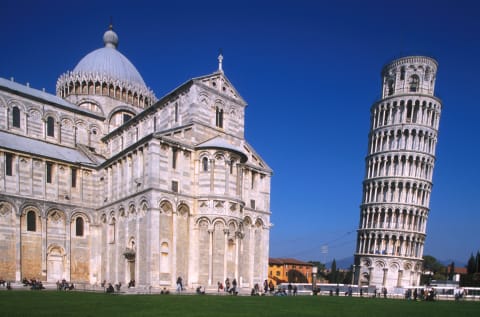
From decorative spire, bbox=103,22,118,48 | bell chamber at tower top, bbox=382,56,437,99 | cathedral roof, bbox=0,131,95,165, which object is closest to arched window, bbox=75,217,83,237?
cathedral roof, bbox=0,131,95,165

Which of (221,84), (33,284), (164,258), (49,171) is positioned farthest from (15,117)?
(164,258)

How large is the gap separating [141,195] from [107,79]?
821 inches

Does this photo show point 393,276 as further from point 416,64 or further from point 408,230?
point 416,64

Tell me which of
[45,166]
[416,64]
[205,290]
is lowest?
[205,290]

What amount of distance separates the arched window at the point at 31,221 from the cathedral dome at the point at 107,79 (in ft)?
53.5

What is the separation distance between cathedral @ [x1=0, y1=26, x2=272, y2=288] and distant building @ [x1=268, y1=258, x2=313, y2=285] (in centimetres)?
5325

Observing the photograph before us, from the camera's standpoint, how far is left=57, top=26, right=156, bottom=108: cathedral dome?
43156mm

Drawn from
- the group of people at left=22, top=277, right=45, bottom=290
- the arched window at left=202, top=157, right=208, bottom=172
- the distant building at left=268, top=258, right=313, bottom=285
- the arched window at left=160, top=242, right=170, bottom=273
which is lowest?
the distant building at left=268, top=258, right=313, bottom=285

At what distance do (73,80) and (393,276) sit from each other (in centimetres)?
4948

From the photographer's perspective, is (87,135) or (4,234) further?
(87,135)

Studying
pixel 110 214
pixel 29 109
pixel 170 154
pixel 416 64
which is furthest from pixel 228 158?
pixel 416 64

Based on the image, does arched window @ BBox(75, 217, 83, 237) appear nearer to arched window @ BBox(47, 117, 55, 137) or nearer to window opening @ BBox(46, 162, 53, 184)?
window opening @ BBox(46, 162, 53, 184)

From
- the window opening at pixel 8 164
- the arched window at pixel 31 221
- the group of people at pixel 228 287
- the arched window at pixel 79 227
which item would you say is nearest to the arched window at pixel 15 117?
the window opening at pixel 8 164

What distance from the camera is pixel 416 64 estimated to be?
59.1 metres
